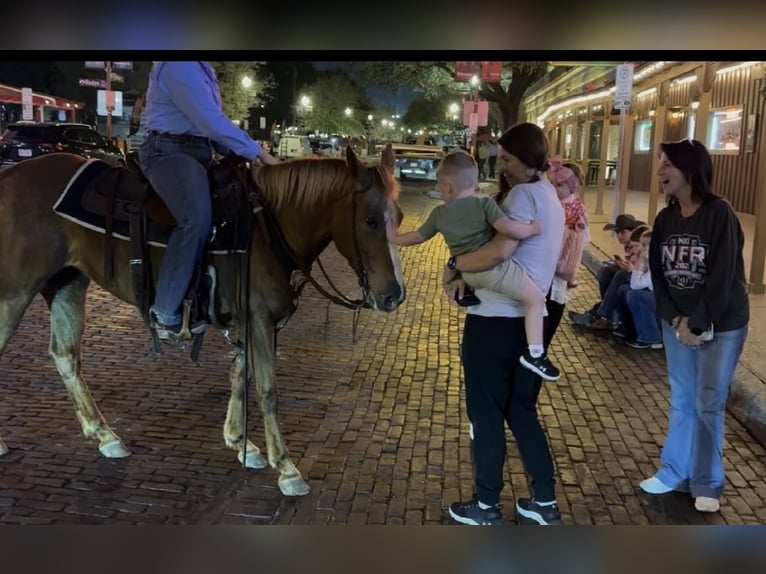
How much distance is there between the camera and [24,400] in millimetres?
5484

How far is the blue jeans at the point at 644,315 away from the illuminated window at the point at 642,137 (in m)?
18.9

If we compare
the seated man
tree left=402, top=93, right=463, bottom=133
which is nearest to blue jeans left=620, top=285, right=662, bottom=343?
the seated man

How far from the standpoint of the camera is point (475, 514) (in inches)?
144

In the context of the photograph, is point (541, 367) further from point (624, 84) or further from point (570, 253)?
point (624, 84)

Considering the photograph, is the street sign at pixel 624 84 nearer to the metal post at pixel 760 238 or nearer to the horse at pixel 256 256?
the metal post at pixel 760 238

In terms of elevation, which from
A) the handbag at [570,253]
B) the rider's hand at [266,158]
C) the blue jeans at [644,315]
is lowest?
the blue jeans at [644,315]

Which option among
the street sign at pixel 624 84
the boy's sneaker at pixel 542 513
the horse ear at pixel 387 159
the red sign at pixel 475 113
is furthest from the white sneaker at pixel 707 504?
the red sign at pixel 475 113

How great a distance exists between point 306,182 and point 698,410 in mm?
2554

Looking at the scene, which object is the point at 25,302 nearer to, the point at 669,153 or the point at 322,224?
the point at 322,224

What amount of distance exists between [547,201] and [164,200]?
2091 millimetres

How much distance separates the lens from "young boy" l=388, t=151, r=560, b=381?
10.8 feet

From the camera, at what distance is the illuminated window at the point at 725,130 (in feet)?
55.5
